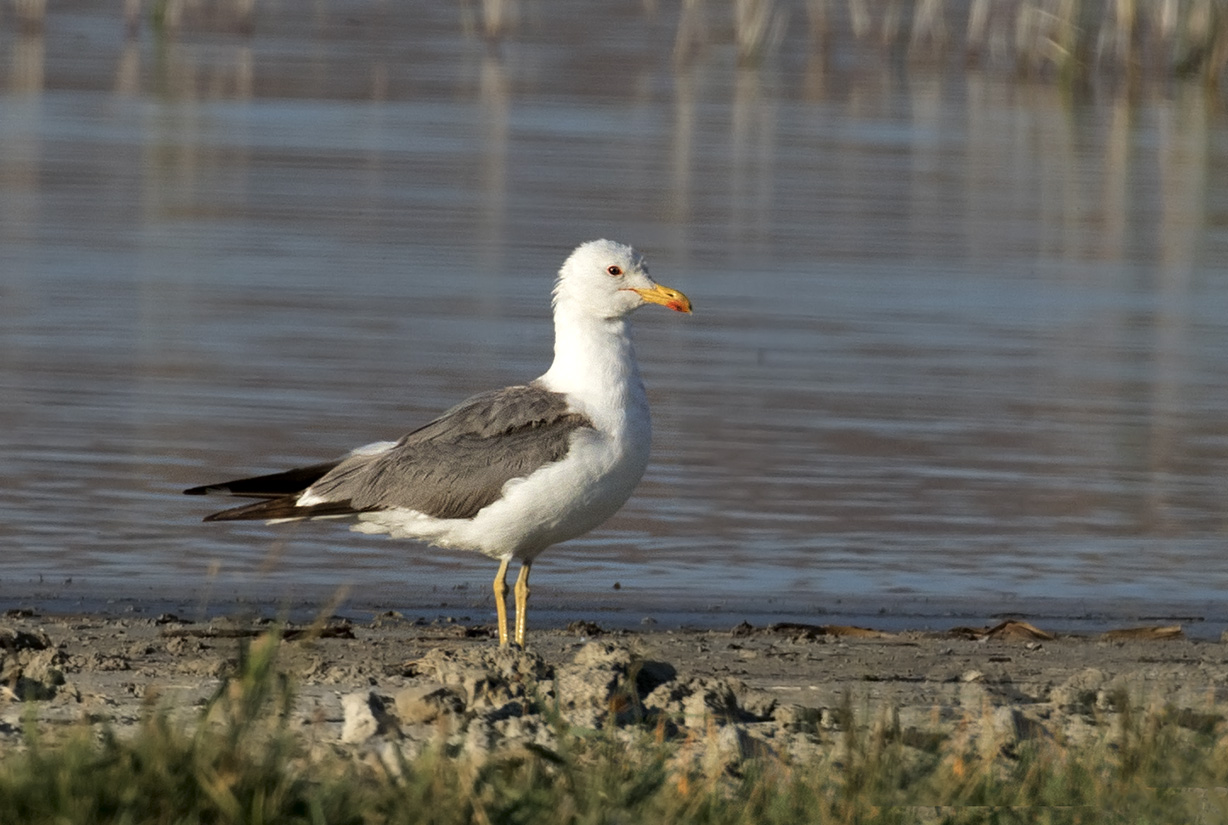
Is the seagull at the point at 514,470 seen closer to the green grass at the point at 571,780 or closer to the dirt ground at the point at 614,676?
Result: the dirt ground at the point at 614,676

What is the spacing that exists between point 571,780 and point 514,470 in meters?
2.98

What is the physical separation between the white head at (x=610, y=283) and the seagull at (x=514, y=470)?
0.04ft

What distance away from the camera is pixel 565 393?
26.8ft

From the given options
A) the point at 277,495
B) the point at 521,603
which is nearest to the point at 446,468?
the point at 521,603

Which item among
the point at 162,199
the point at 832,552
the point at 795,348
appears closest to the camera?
the point at 832,552

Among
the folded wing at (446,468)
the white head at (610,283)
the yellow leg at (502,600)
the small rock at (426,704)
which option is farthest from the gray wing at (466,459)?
the small rock at (426,704)

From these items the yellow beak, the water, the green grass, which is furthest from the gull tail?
the green grass

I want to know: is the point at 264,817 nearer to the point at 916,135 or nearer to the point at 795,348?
the point at 795,348

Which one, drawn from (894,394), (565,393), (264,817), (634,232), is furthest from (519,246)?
(264,817)

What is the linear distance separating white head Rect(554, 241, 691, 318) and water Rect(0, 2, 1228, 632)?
119 centimetres

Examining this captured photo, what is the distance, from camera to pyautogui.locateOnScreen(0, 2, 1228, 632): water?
945 cm

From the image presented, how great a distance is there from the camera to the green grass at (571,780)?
479cm

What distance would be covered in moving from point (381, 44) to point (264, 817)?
99.8 feet

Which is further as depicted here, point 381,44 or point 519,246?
point 381,44
